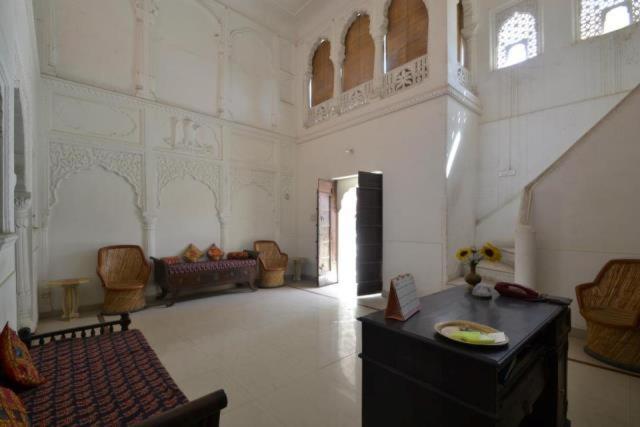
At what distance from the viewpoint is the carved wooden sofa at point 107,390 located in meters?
1.06

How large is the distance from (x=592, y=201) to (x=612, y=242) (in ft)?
1.69

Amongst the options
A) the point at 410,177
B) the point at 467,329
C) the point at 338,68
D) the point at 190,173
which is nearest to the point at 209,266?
the point at 190,173

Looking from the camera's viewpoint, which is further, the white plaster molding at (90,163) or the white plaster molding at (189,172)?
the white plaster molding at (189,172)

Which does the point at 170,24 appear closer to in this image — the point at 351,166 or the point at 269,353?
the point at 351,166

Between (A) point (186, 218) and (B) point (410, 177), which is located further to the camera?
(A) point (186, 218)

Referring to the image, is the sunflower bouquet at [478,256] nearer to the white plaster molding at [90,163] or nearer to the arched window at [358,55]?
the arched window at [358,55]

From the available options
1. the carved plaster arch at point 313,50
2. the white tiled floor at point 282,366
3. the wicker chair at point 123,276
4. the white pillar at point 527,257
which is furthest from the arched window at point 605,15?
the wicker chair at point 123,276

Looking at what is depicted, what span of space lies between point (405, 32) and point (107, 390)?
666cm

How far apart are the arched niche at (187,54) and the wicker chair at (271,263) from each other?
3.16 m

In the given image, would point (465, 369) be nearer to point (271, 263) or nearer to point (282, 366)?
point (282, 366)

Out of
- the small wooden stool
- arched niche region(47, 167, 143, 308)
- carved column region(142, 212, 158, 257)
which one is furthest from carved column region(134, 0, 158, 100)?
the small wooden stool

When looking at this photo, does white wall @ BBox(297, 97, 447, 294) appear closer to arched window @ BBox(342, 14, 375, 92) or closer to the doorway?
the doorway

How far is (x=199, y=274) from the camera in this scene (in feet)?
17.6

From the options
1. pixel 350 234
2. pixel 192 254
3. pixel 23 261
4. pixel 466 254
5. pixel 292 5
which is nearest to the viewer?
pixel 466 254
